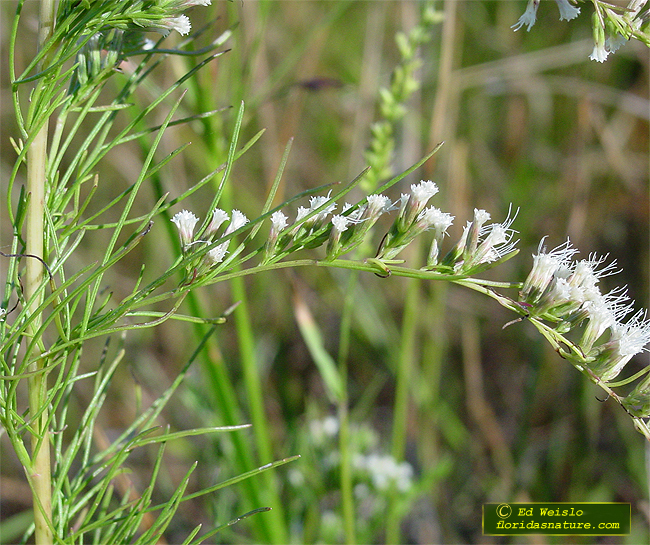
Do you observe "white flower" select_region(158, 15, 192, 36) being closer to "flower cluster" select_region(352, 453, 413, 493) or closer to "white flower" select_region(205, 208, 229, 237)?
"white flower" select_region(205, 208, 229, 237)

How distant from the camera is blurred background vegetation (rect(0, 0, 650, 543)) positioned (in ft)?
5.04

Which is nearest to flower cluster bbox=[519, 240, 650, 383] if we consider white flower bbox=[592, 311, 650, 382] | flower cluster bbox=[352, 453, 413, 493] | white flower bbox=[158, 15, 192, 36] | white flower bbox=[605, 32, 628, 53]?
white flower bbox=[592, 311, 650, 382]

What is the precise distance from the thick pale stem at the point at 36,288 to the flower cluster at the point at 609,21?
45cm

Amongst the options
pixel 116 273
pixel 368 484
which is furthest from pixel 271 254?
pixel 116 273

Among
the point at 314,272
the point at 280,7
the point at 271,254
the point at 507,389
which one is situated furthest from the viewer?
the point at 280,7

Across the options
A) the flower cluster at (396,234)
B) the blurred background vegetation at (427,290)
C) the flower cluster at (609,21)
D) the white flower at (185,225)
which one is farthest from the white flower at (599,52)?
the blurred background vegetation at (427,290)

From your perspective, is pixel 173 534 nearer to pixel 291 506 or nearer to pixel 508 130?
pixel 291 506

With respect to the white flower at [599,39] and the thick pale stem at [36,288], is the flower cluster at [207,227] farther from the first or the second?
the white flower at [599,39]

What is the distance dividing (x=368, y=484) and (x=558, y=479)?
0.76 meters

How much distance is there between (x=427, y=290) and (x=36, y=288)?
174cm

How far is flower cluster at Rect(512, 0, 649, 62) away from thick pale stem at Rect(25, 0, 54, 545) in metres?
0.45

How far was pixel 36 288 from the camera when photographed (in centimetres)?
55

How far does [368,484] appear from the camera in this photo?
1444mm

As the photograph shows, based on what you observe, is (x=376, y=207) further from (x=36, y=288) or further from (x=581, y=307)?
(x=36, y=288)
